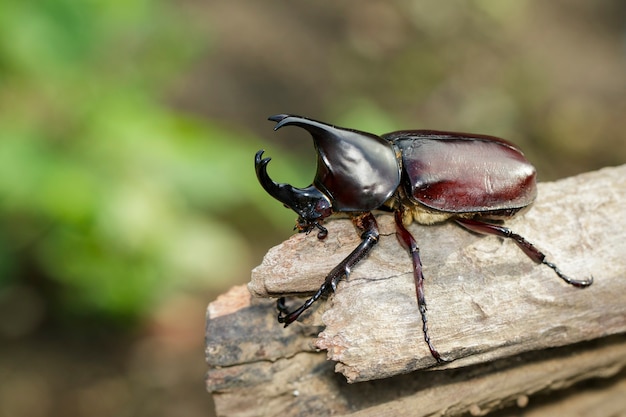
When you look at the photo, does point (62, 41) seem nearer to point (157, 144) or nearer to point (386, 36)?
point (157, 144)

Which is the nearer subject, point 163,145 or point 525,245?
point 525,245

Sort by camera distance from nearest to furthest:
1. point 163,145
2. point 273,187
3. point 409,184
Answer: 1. point 273,187
2. point 409,184
3. point 163,145

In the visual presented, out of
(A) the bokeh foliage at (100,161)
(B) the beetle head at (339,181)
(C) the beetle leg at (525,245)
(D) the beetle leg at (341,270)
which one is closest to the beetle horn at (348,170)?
(B) the beetle head at (339,181)

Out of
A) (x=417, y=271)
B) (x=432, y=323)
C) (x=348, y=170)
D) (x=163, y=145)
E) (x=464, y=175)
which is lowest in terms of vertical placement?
(x=432, y=323)

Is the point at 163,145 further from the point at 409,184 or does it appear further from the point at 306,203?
the point at 409,184

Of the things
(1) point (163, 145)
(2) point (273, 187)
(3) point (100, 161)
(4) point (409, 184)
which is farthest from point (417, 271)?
(3) point (100, 161)

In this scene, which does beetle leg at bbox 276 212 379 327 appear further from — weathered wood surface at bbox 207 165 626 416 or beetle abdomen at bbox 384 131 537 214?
beetle abdomen at bbox 384 131 537 214

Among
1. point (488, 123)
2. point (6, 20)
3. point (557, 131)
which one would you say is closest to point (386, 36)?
point (488, 123)
